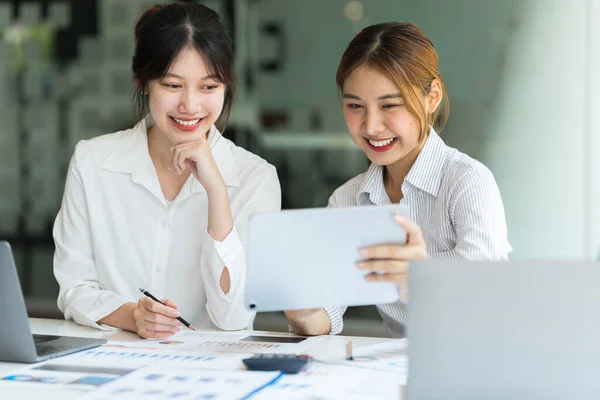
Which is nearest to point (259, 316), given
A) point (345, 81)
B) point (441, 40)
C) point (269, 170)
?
point (441, 40)

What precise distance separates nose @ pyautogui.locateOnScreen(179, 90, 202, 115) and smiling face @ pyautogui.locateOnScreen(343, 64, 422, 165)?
0.42 meters

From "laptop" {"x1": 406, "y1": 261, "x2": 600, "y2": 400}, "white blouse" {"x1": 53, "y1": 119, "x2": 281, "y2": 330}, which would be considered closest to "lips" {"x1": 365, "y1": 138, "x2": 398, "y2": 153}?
"white blouse" {"x1": 53, "y1": 119, "x2": 281, "y2": 330}

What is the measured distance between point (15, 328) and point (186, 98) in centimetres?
87

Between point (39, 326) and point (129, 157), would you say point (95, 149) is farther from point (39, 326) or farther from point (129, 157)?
point (39, 326)

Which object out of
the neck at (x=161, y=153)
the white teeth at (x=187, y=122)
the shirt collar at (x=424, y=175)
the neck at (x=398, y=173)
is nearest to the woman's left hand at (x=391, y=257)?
the shirt collar at (x=424, y=175)

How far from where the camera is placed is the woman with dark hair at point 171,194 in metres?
2.17

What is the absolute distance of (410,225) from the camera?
5.08ft

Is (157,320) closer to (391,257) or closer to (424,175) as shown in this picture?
(391,257)

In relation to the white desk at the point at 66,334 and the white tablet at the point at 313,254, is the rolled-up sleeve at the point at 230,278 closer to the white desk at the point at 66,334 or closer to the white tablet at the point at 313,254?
the white desk at the point at 66,334

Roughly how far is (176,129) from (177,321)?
0.60m

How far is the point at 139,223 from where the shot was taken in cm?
235

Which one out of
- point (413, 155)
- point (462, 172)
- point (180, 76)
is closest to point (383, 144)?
point (413, 155)

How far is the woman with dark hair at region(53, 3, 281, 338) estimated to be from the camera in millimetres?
2168

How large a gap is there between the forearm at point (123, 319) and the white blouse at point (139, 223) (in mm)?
194
